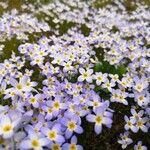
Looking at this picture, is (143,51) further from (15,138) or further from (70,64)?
(15,138)

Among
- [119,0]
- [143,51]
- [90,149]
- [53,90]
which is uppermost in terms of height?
[119,0]

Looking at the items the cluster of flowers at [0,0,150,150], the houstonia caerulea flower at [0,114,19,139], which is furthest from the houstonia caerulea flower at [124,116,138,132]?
the houstonia caerulea flower at [0,114,19,139]

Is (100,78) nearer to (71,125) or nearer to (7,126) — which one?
(71,125)

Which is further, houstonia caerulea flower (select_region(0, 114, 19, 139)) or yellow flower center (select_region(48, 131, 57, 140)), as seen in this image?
yellow flower center (select_region(48, 131, 57, 140))

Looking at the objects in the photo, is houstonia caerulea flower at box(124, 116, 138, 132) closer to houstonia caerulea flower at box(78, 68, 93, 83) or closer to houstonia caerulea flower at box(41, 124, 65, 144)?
houstonia caerulea flower at box(78, 68, 93, 83)

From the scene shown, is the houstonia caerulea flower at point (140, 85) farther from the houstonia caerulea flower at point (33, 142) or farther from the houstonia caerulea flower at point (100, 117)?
the houstonia caerulea flower at point (33, 142)

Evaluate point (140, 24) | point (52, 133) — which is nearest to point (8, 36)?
point (140, 24)

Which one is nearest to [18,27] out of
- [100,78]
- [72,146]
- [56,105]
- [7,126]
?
[100,78]
